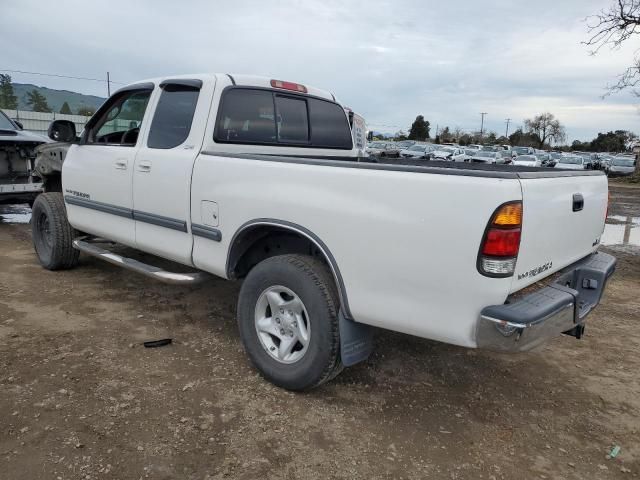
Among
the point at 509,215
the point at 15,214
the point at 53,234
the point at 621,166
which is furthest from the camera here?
the point at 621,166

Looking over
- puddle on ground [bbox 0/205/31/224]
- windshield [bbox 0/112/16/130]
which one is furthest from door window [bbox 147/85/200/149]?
puddle on ground [bbox 0/205/31/224]

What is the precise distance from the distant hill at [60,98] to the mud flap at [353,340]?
21.7 m

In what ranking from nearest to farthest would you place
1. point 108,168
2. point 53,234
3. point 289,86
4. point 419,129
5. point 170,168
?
point 170,168 < point 289,86 < point 108,168 < point 53,234 < point 419,129

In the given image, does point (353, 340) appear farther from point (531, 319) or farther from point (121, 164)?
point (121, 164)

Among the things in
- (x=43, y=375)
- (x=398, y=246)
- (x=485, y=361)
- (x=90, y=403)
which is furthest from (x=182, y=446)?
(x=485, y=361)

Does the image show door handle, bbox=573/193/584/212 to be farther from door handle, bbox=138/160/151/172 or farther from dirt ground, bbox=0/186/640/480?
door handle, bbox=138/160/151/172

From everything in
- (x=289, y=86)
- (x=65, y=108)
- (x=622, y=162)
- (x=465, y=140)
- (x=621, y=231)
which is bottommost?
(x=621, y=231)

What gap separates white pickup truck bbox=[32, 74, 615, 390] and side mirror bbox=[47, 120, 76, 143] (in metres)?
0.28

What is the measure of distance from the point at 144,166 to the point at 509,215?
280 centimetres

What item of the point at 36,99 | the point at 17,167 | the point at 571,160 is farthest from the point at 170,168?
the point at 36,99

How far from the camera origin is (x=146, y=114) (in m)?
4.06

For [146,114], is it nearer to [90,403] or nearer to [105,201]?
[105,201]

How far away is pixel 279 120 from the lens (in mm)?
4062

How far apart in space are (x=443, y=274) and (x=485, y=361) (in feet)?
5.61
